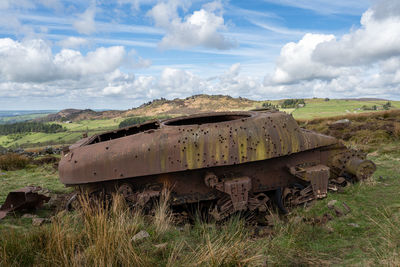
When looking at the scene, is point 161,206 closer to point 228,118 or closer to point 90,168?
point 90,168

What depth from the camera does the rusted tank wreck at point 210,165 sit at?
16.0ft

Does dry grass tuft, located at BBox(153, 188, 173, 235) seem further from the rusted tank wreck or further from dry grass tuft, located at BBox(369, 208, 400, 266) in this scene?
dry grass tuft, located at BBox(369, 208, 400, 266)

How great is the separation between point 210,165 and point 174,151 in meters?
0.70

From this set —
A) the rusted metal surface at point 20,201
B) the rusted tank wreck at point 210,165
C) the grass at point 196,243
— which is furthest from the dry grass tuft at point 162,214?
the rusted metal surface at point 20,201

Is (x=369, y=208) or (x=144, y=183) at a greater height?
(x=144, y=183)

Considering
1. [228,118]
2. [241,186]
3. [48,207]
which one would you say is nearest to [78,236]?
[241,186]

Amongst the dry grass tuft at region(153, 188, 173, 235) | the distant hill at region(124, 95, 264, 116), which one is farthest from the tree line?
the dry grass tuft at region(153, 188, 173, 235)

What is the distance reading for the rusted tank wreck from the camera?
16.0ft

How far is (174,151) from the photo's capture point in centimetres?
489

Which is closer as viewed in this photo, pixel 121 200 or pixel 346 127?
pixel 121 200

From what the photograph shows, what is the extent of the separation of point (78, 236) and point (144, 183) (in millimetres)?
1851

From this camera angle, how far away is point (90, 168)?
489cm

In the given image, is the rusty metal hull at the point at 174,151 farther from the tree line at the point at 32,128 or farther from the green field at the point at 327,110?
the tree line at the point at 32,128

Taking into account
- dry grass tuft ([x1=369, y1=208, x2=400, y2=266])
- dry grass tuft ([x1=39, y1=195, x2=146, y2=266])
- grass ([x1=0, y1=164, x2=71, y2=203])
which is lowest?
grass ([x1=0, y1=164, x2=71, y2=203])
